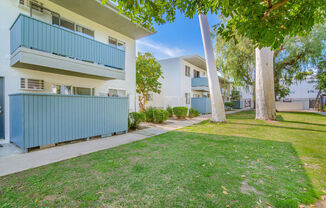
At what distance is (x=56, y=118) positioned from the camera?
517 cm

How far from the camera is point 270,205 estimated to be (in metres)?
2.22

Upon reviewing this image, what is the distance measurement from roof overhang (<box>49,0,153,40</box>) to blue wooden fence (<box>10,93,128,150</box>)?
13.8 ft

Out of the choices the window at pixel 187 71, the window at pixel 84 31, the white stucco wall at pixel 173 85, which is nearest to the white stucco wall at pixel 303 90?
the window at pixel 187 71

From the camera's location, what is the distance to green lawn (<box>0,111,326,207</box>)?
231 cm

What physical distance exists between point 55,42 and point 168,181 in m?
6.50

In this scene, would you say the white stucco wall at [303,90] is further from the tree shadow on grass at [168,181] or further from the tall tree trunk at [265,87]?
the tree shadow on grass at [168,181]

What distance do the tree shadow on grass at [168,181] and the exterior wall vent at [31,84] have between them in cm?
434

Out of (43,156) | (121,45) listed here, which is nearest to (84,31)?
(121,45)

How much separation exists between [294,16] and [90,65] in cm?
731

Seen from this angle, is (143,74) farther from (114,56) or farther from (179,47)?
(179,47)

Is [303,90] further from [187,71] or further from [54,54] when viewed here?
[54,54]

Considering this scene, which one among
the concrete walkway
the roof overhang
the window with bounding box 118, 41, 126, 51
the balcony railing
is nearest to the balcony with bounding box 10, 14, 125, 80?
the balcony railing

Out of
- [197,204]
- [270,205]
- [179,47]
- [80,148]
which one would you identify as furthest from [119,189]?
[179,47]

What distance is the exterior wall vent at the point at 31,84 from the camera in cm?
596
